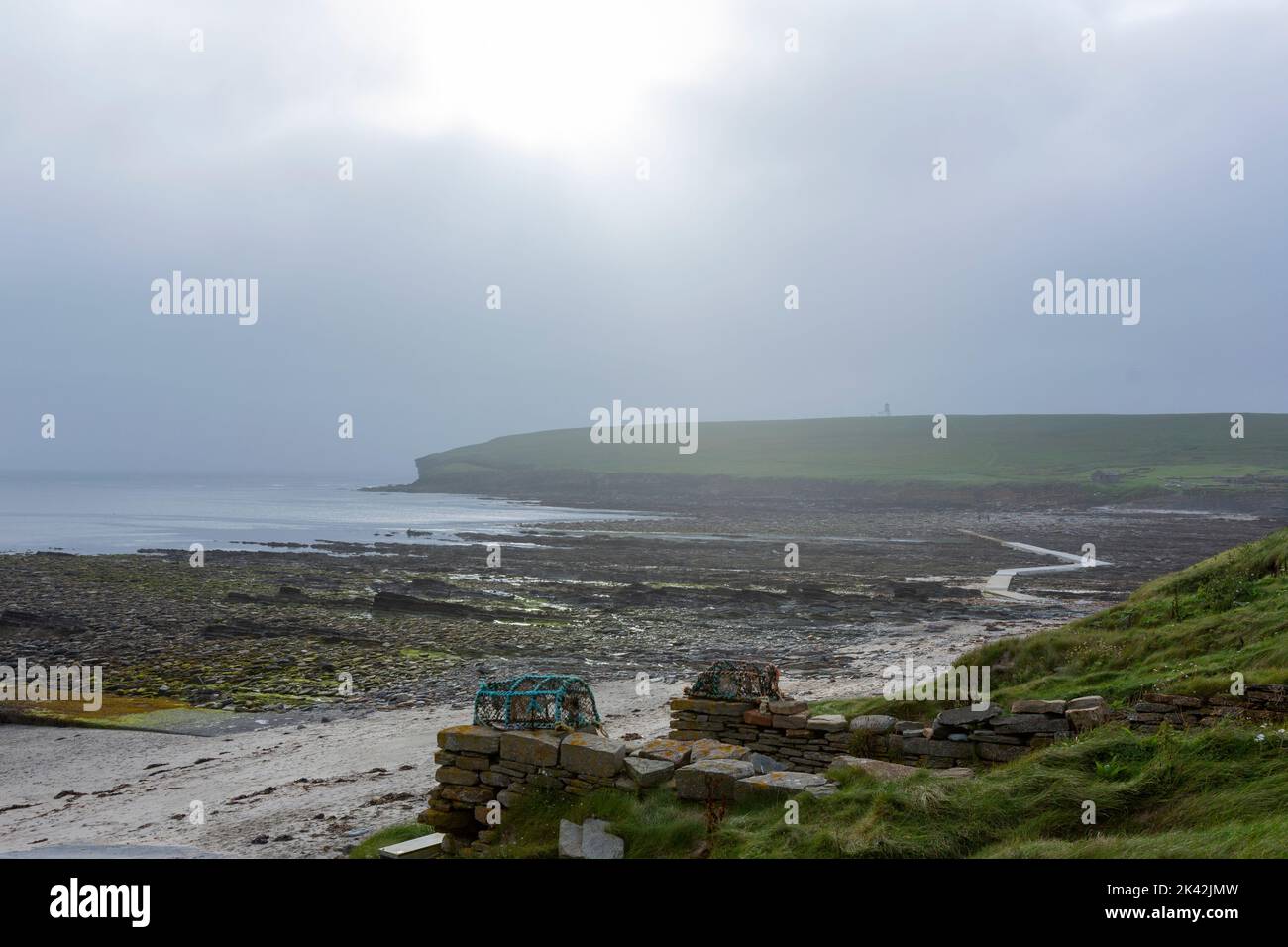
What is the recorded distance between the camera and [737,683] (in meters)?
14.8

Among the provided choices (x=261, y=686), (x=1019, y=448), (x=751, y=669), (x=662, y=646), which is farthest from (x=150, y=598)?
(x=1019, y=448)

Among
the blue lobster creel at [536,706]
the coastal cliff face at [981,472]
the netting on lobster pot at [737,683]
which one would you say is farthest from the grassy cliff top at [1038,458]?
the blue lobster creel at [536,706]

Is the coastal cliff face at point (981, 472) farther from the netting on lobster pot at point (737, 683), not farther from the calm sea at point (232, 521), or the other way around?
the netting on lobster pot at point (737, 683)

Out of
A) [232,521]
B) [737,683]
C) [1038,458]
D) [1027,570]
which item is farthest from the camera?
[1038,458]

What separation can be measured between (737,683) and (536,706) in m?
4.61

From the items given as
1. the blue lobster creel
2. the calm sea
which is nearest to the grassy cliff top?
the calm sea

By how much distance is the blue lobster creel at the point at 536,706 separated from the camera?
444 inches

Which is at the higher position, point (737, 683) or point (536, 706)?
point (536, 706)

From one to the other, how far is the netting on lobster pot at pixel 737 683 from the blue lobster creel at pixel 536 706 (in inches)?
136

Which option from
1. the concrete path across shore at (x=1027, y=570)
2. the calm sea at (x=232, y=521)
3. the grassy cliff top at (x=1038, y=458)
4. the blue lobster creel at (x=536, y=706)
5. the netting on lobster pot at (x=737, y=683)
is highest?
the grassy cliff top at (x=1038, y=458)

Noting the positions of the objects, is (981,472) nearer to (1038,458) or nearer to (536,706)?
(1038,458)

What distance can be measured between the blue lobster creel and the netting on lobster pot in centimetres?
345

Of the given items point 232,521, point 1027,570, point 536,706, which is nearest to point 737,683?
point 536,706
